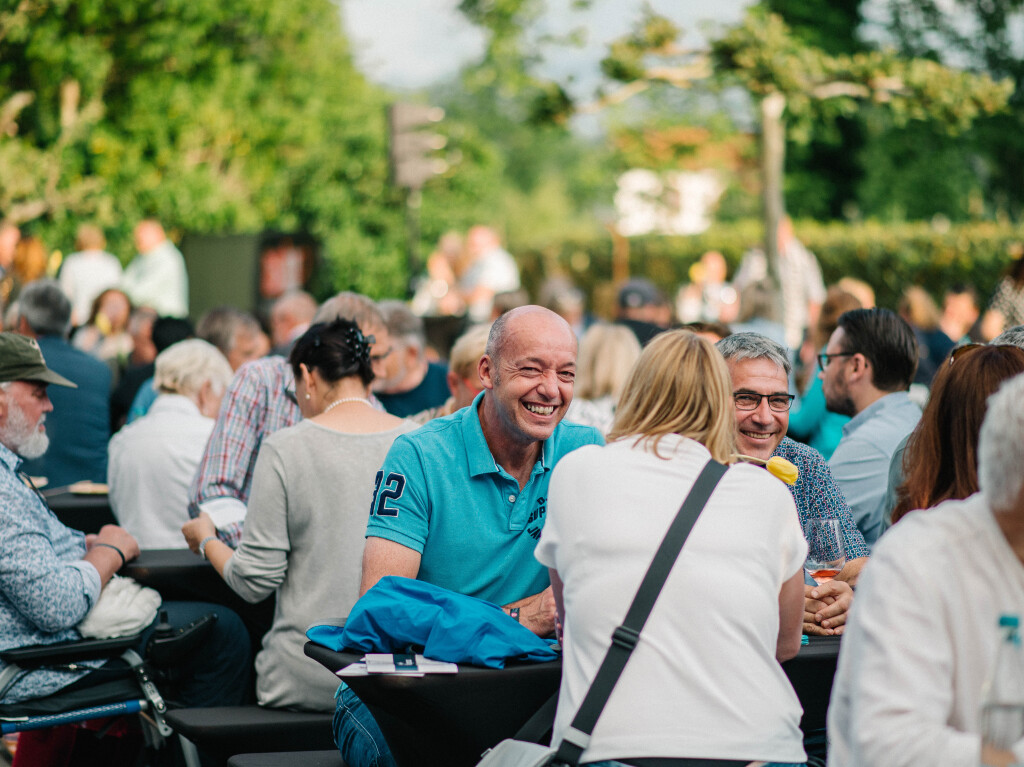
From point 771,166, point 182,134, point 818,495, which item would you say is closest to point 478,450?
point 818,495

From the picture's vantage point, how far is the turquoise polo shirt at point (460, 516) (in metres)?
3.49

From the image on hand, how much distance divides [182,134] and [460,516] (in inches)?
591

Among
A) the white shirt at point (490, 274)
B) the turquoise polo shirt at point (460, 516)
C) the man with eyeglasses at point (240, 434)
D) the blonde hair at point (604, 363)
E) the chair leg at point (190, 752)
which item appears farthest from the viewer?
the white shirt at point (490, 274)

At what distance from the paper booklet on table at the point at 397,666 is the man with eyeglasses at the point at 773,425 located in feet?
4.81

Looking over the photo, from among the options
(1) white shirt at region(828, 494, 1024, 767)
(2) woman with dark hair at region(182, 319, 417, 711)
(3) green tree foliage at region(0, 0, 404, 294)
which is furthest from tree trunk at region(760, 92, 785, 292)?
(1) white shirt at region(828, 494, 1024, 767)

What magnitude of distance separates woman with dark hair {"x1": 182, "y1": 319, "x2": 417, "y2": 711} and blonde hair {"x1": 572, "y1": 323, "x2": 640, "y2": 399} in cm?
276

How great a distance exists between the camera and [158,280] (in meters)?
11.4

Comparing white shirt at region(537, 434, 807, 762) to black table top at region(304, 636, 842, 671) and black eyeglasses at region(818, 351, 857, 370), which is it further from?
black eyeglasses at region(818, 351, 857, 370)

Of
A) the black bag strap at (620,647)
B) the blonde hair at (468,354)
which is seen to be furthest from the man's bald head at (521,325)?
the blonde hair at (468,354)

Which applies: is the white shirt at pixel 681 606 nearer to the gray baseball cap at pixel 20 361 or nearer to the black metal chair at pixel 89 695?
the black metal chair at pixel 89 695

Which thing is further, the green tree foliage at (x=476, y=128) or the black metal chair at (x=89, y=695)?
the green tree foliage at (x=476, y=128)

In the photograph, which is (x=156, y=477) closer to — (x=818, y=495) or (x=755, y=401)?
(x=755, y=401)

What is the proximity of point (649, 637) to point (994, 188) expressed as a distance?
91.8 ft

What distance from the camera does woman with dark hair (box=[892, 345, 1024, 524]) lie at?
2924 mm
